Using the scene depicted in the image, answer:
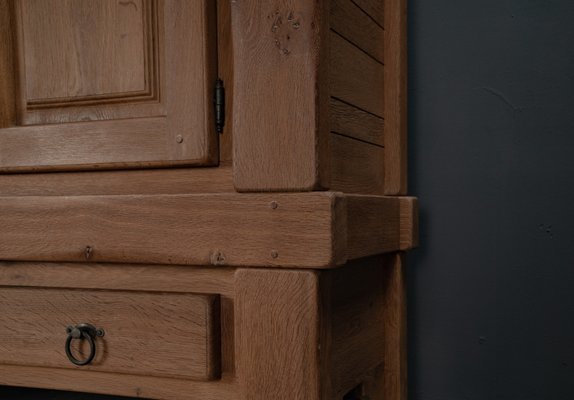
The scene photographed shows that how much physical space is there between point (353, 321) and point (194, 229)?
288mm

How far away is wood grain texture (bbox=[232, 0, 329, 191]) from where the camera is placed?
2.11ft

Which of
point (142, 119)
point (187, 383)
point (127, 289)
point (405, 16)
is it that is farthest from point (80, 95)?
point (405, 16)

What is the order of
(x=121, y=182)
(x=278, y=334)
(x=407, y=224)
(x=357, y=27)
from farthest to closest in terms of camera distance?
(x=407, y=224), (x=357, y=27), (x=121, y=182), (x=278, y=334)

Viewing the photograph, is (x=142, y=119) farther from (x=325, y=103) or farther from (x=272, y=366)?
(x=272, y=366)

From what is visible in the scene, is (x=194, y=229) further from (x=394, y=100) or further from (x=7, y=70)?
(x=394, y=100)

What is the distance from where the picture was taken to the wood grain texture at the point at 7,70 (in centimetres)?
80

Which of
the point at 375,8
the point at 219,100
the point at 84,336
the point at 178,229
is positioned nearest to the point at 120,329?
the point at 84,336

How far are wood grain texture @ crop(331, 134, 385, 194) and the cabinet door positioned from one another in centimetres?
16

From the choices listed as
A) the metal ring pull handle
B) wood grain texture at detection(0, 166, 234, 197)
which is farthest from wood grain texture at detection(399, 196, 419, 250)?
the metal ring pull handle

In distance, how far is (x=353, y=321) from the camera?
0.83m

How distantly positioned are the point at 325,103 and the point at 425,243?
0.52 meters

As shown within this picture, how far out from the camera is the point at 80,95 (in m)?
0.78

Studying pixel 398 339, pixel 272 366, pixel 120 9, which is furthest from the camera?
pixel 398 339

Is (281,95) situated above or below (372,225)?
above
